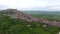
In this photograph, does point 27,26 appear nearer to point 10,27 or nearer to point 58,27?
point 10,27

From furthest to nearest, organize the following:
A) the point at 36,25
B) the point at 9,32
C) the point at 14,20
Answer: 1. the point at 14,20
2. the point at 36,25
3. the point at 9,32

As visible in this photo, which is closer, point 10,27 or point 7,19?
point 10,27

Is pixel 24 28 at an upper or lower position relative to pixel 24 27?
lower

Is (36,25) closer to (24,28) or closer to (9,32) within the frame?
(24,28)

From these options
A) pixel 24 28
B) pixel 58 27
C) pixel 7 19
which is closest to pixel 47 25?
pixel 58 27

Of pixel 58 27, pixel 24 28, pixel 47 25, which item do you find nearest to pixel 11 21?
pixel 24 28

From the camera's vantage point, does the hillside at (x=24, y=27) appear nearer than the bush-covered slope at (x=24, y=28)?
No

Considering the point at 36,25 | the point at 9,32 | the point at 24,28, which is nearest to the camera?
the point at 9,32

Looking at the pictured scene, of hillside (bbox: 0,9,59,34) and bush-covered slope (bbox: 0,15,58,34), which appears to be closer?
bush-covered slope (bbox: 0,15,58,34)

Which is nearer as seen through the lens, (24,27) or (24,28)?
(24,28)
